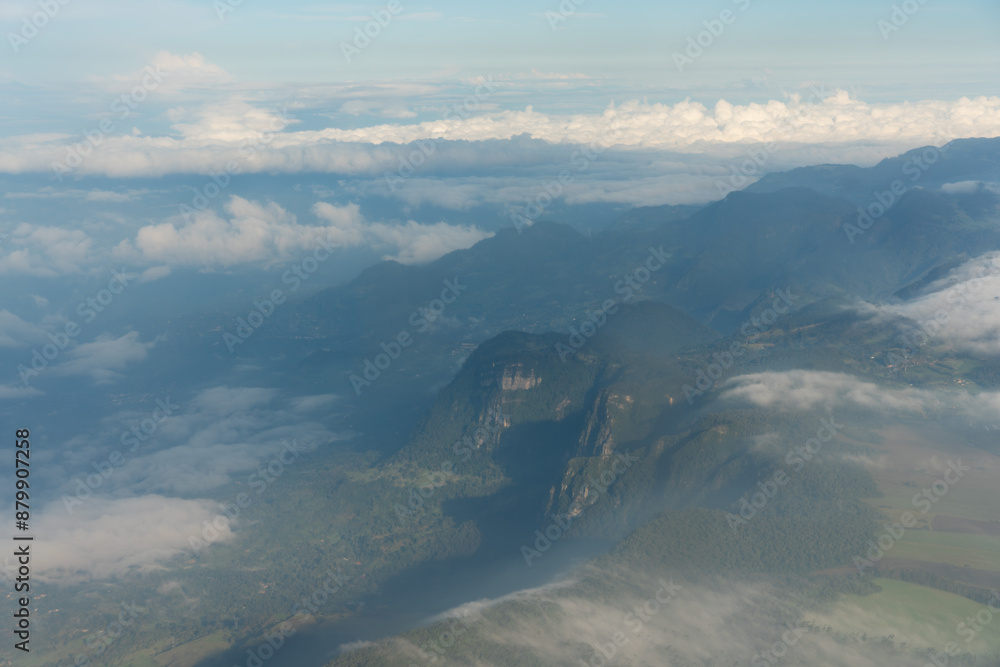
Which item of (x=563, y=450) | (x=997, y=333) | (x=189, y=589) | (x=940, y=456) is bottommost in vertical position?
(x=189, y=589)

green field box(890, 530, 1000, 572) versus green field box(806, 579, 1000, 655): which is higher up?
green field box(890, 530, 1000, 572)

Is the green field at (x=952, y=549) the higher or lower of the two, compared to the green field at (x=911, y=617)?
higher

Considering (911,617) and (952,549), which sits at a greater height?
(952,549)

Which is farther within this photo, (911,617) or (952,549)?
(952,549)

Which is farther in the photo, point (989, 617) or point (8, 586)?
point (8, 586)

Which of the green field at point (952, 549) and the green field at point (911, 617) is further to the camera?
the green field at point (952, 549)

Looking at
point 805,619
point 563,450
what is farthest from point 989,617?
point 563,450

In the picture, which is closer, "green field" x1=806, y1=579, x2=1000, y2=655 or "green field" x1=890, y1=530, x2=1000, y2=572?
"green field" x1=806, y1=579, x2=1000, y2=655

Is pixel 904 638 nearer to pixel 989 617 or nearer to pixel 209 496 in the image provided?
pixel 989 617
